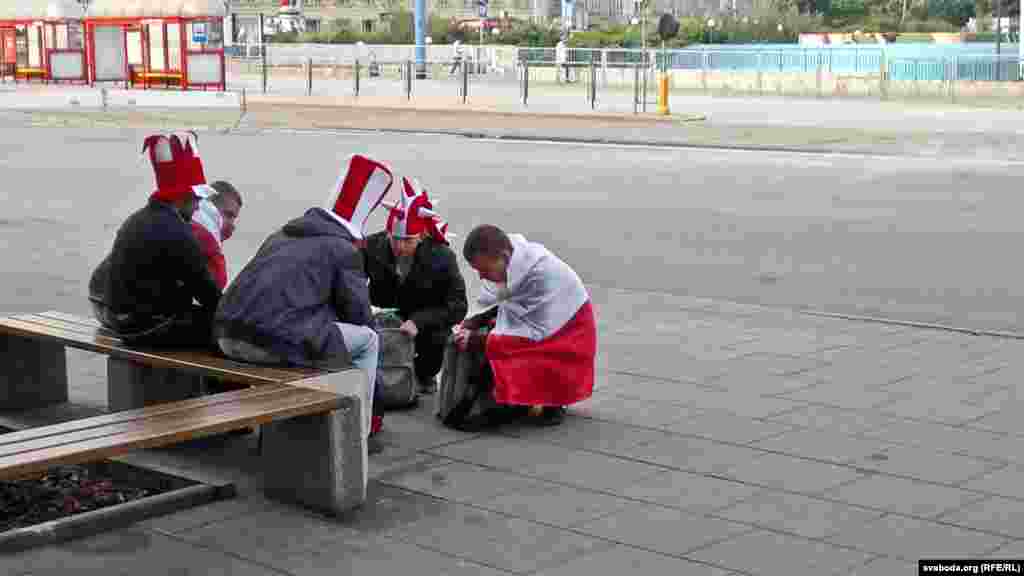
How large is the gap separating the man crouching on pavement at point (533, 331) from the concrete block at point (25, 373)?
2008 mm

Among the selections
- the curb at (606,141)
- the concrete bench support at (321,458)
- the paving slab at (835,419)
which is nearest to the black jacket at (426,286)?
the paving slab at (835,419)

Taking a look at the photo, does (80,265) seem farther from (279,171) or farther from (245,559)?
(279,171)

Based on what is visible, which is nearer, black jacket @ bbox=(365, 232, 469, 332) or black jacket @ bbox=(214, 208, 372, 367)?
black jacket @ bbox=(214, 208, 372, 367)

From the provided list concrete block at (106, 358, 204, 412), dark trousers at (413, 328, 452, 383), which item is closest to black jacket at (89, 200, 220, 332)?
concrete block at (106, 358, 204, 412)

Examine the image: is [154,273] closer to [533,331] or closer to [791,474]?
[533,331]

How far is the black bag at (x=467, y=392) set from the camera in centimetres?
714

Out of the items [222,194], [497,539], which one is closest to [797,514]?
[497,539]

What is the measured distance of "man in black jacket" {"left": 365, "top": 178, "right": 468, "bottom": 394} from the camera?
7723mm

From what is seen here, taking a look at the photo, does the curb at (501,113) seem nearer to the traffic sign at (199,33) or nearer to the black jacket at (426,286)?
the traffic sign at (199,33)

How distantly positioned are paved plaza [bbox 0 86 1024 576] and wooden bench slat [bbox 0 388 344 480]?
0.41 metres

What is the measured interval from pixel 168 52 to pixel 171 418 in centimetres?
3141

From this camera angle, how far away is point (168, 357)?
645cm

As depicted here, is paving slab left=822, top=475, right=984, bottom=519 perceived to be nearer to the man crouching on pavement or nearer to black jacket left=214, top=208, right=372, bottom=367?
the man crouching on pavement

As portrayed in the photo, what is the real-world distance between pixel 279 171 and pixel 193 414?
15711 millimetres
